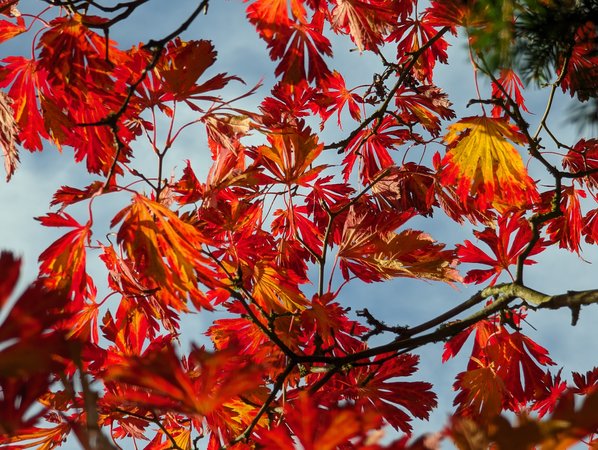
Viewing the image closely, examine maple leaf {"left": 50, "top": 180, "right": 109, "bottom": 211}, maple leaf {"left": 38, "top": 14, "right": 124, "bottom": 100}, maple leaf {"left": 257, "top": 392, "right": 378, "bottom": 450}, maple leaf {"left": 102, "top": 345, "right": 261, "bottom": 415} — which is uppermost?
maple leaf {"left": 38, "top": 14, "right": 124, "bottom": 100}

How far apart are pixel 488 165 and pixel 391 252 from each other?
16.1 inches

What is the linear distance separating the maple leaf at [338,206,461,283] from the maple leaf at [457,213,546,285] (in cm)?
12

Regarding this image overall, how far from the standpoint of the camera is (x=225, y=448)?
6.36 feet

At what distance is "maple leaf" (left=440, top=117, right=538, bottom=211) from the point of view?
2.20 m

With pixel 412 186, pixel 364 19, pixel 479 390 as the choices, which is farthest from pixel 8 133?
pixel 479 390

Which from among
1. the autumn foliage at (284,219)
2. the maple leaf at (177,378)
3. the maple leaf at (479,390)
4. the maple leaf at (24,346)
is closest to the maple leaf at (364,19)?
the autumn foliage at (284,219)

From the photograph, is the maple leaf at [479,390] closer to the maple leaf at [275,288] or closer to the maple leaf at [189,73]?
the maple leaf at [275,288]

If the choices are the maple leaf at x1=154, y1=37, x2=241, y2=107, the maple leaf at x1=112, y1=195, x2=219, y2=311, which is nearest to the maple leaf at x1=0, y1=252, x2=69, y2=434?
the maple leaf at x1=112, y1=195, x2=219, y2=311

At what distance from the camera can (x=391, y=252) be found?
7.70 ft

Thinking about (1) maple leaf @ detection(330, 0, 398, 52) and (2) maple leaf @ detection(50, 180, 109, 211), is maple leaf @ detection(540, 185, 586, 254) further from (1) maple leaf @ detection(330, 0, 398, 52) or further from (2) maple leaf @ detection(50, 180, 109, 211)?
(2) maple leaf @ detection(50, 180, 109, 211)

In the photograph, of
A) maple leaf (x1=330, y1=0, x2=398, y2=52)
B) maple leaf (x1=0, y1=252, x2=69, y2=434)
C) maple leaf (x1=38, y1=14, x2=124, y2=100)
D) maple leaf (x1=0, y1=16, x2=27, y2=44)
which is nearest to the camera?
maple leaf (x1=0, y1=252, x2=69, y2=434)

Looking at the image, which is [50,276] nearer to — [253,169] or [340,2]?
[253,169]

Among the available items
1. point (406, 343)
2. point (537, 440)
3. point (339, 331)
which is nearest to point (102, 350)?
point (339, 331)

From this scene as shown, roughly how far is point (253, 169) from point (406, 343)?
0.67m
